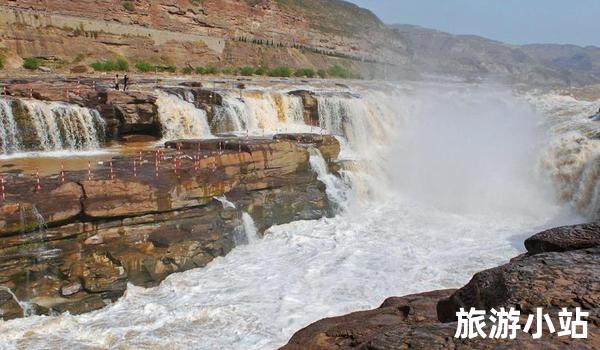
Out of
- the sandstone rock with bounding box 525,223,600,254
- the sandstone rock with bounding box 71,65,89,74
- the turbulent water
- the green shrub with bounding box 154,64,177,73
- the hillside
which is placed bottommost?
the turbulent water

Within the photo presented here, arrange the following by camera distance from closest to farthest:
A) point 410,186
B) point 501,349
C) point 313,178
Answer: point 501,349, point 313,178, point 410,186

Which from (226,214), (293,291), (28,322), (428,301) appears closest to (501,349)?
(428,301)

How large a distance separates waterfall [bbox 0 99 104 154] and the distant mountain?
4643 centimetres

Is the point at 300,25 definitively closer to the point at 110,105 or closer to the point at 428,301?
the point at 110,105

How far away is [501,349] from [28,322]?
7.79 meters

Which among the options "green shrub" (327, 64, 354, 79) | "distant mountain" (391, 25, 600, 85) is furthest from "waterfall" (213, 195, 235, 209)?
"distant mountain" (391, 25, 600, 85)

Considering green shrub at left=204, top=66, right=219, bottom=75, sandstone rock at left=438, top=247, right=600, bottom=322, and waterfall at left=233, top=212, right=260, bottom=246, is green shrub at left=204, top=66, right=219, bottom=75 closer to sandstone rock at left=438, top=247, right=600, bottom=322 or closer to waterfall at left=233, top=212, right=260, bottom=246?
waterfall at left=233, top=212, right=260, bottom=246

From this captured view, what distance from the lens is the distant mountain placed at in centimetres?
7919

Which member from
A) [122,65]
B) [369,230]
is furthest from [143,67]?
[369,230]

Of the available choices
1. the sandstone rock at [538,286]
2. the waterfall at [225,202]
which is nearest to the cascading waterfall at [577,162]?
the waterfall at [225,202]

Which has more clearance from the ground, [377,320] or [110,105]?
[110,105]

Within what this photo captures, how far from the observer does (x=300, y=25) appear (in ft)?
191

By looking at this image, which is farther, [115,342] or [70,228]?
[70,228]

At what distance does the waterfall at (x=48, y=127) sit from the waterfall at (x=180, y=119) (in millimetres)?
2067
